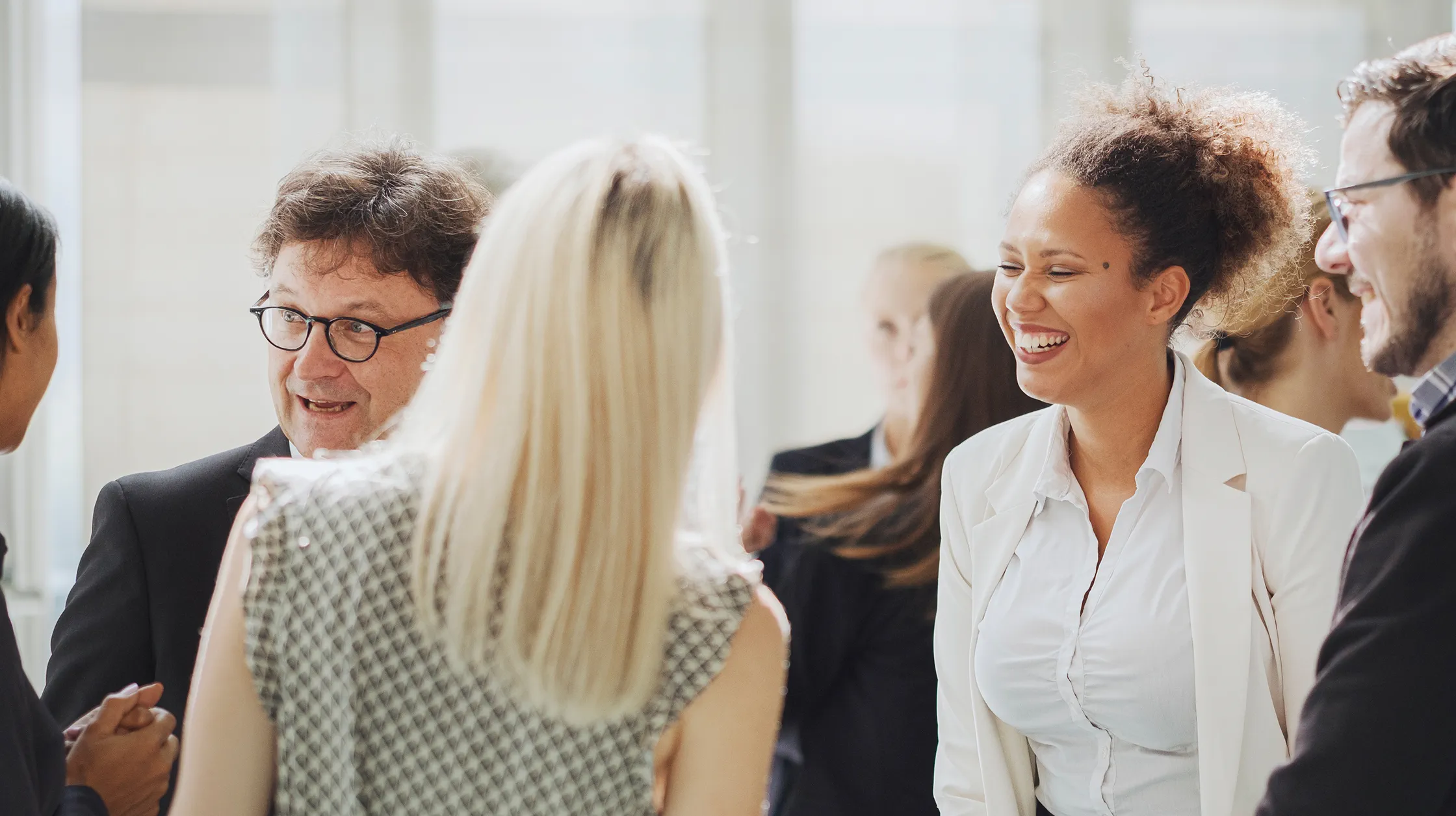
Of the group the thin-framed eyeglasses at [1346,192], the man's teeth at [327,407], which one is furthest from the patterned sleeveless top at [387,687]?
the thin-framed eyeglasses at [1346,192]

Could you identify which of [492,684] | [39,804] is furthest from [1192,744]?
[39,804]

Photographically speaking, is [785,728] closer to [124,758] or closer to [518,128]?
[124,758]

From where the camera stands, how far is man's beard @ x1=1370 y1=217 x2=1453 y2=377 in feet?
4.26

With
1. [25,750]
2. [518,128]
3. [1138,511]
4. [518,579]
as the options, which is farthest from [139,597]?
[518,128]

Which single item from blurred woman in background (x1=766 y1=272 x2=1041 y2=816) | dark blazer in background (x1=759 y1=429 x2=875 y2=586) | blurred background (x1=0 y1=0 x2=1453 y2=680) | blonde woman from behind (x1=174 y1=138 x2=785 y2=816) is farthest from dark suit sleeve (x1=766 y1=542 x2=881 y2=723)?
blurred background (x1=0 y1=0 x2=1453 y2=680)

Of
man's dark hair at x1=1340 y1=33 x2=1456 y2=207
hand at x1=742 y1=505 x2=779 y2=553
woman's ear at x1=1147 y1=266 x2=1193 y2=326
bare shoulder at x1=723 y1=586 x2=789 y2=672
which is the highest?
man's dark hair at x1=1340 y1=33 x2=1456 y2=207

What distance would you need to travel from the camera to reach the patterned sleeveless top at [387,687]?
1025mm

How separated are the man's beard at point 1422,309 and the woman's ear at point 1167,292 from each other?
0.37 metres

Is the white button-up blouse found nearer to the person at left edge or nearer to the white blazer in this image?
the white blazer

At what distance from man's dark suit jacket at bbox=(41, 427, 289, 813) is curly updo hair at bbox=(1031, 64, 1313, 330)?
1269mm

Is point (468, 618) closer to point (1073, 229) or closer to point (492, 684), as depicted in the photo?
point (492, 684)

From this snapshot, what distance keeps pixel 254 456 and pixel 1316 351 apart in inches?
72.0

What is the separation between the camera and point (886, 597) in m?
2.16

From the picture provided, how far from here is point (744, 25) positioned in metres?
3.71
